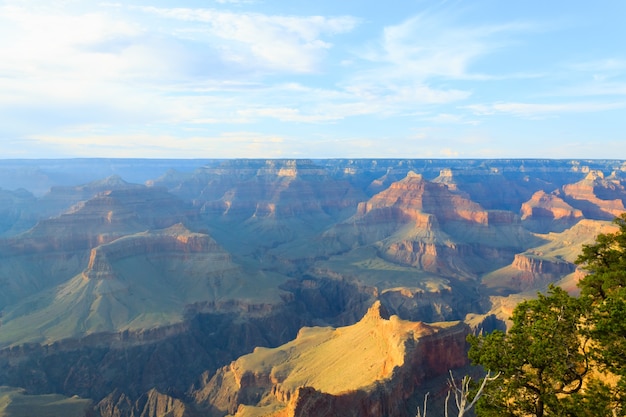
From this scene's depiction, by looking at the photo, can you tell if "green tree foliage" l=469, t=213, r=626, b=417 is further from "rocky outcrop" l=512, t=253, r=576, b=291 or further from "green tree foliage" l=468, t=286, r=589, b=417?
"rocky outcrop" l=512, t=253, r=576, b=291

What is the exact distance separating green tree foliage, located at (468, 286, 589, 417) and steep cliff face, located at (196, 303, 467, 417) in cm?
3394

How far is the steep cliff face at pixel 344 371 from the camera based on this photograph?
2301 inches

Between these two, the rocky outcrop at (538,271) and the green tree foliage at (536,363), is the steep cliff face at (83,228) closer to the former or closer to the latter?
the rocky outcrop at (538,271)

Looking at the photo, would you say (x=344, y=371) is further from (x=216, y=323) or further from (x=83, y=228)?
(x=83, y=228)

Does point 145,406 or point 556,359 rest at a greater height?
point 556,359

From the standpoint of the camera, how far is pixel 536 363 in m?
22.7

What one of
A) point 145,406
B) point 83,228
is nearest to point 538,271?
point 145,406

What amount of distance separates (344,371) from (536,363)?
54925 millimetres

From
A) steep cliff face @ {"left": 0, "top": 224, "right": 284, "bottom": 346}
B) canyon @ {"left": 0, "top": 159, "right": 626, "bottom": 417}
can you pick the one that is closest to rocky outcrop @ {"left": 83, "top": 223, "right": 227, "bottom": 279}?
steep cliff face @ {"left": 0, "top": 224, "right": 284, "bottom": 346}


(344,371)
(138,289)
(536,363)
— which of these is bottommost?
(138,289)

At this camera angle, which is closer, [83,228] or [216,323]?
[216,323]

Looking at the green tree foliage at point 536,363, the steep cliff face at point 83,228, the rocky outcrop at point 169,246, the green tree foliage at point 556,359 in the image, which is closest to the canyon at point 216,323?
the rocky outcrop at point 169,246

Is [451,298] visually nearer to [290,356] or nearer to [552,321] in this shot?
[290,356]

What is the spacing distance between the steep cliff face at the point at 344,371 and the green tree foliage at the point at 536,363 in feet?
111
